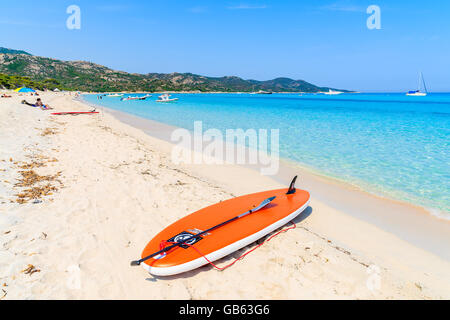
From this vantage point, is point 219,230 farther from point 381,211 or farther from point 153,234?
point 381,211

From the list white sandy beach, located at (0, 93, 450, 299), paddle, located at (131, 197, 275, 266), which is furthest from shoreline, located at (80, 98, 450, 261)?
paddle, located at (131, 197, 275, 266)

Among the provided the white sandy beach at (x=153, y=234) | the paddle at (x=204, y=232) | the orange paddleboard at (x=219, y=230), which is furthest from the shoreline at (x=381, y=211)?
the paddle at (x=204, y=232)

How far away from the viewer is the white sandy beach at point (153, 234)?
3.06 metres

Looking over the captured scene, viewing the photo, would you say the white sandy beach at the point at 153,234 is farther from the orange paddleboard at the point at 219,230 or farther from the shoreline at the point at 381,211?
the orange paddleboard at the point at 219,230

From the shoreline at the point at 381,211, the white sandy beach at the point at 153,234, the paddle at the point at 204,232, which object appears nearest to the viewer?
the white sandy beach at the point at 153,234

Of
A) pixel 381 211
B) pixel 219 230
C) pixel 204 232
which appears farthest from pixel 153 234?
pixel 381 211

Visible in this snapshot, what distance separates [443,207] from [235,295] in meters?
6.34

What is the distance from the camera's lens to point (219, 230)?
404 centimetres

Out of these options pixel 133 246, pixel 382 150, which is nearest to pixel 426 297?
pixel 133 246

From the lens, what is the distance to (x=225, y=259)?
372 centimetres

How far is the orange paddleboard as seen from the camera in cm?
328

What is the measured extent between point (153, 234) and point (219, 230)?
1252 millimetres

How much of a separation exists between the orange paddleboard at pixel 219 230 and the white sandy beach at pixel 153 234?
232 millimetres

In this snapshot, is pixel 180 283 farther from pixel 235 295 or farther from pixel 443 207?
pixel 443 207
